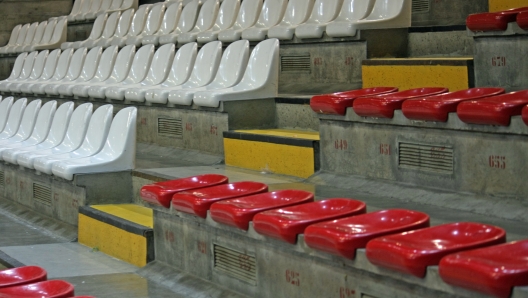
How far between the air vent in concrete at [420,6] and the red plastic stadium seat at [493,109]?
198cm

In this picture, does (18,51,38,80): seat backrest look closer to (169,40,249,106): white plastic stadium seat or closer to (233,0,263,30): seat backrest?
(233,0,263,30): seat backrest

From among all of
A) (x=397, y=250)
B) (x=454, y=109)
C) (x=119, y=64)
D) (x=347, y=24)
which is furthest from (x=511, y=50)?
(x=119, y=64)

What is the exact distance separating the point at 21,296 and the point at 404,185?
1.35 metres

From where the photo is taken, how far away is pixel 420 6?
4316 mm

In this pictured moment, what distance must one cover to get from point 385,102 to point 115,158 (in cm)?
143

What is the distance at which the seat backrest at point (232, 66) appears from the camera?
13.4ft

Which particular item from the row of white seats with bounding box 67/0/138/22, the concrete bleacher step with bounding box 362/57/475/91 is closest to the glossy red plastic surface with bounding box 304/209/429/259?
the concrete bleacher step with bounding box 362/57/475/91

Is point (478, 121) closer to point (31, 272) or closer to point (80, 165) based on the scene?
point (31, 272)

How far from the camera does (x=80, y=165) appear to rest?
3.60 metres

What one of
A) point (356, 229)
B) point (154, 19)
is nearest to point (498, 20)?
point (356, 229)

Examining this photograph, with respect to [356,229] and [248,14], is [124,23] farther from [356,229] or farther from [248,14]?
[356,229]

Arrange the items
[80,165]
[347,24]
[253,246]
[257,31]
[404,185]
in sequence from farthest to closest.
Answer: [257,31] < [347,24] < [80,165] < [404,185] < [253,246]

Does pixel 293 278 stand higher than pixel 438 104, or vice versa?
pixel 438 104

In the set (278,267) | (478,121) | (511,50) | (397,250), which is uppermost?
(511,50)
